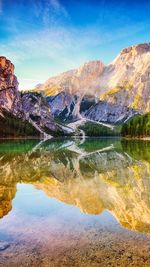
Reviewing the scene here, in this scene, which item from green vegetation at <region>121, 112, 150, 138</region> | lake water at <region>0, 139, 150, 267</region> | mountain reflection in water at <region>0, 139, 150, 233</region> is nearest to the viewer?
lake water at <region>0, 139, 150, 267</region>

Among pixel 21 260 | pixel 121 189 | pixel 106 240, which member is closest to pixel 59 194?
pixel 121 189

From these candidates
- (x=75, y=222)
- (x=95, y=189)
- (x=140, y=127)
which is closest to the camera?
(x=75, y=222)

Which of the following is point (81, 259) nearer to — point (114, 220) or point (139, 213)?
point (114, 220)

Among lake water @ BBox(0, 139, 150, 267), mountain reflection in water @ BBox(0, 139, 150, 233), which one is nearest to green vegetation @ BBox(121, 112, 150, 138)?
mountain reflection in water @ BBox(0, 139, 150, 233)

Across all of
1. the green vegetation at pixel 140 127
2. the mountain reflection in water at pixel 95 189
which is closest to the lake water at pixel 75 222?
the mountain reflection in water at pixel 95 189

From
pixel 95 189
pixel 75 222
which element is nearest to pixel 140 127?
pixel 95 189

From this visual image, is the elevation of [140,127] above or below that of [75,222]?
above

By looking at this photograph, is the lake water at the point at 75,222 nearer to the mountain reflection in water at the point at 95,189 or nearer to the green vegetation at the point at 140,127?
the mountain reflection in water at the point at 95,189

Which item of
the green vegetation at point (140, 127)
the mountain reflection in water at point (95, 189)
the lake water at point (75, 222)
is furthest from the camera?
the green vegetation at point (140, 127)

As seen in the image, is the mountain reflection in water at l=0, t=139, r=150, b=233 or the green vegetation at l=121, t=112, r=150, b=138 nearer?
the mountain reflection in water at l=0, t=139, r=150, b=233

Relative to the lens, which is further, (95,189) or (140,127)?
(140,127)

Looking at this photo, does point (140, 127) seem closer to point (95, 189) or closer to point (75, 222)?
point (95, 189)

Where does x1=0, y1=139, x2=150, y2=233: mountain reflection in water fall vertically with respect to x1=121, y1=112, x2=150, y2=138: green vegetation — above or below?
below

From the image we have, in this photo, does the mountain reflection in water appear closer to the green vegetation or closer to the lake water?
the lake water
